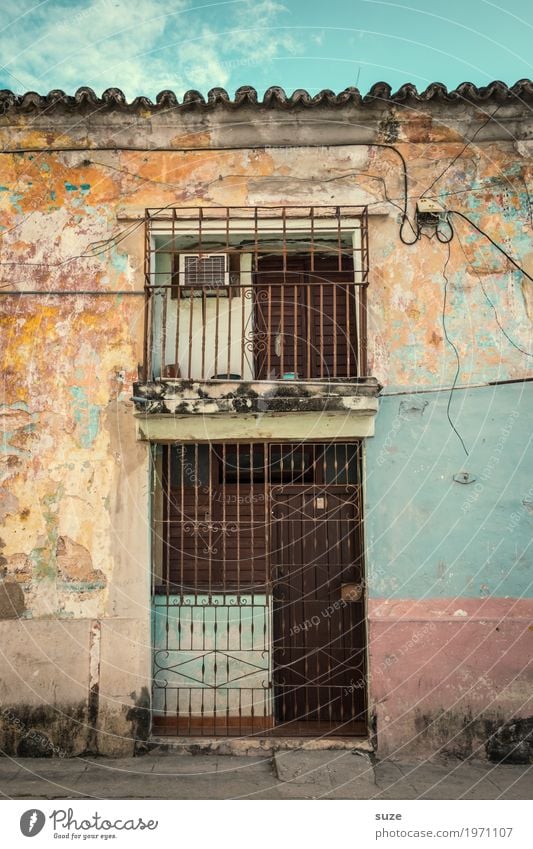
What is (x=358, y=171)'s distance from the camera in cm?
709

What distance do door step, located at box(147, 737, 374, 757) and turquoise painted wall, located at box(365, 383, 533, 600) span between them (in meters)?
1.36

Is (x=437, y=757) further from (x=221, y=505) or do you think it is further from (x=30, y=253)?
(x=30, y=253)

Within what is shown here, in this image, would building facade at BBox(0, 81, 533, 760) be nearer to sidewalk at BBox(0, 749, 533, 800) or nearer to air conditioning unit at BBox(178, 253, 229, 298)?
air conditioning unit at BBox(178, 253, 229, 298)

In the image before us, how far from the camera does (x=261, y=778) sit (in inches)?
230

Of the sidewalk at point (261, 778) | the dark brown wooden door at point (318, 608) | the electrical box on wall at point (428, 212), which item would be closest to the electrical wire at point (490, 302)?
the electrical box on wall at point (428, 212)

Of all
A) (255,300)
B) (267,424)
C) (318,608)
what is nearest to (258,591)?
(318,608)

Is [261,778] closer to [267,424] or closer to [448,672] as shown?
[448,672]

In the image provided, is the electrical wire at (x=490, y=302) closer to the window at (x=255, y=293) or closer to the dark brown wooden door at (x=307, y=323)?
the window at (x=255, y=293)

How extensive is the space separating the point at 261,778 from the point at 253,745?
1.88 ft

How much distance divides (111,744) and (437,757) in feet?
9.54

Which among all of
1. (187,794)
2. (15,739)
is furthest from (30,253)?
(187,794)

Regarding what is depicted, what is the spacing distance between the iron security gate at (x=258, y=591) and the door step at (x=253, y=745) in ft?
0.56

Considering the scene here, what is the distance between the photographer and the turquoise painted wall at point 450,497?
6566 millimetres

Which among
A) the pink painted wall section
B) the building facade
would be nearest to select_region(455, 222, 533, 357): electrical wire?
the building facade
